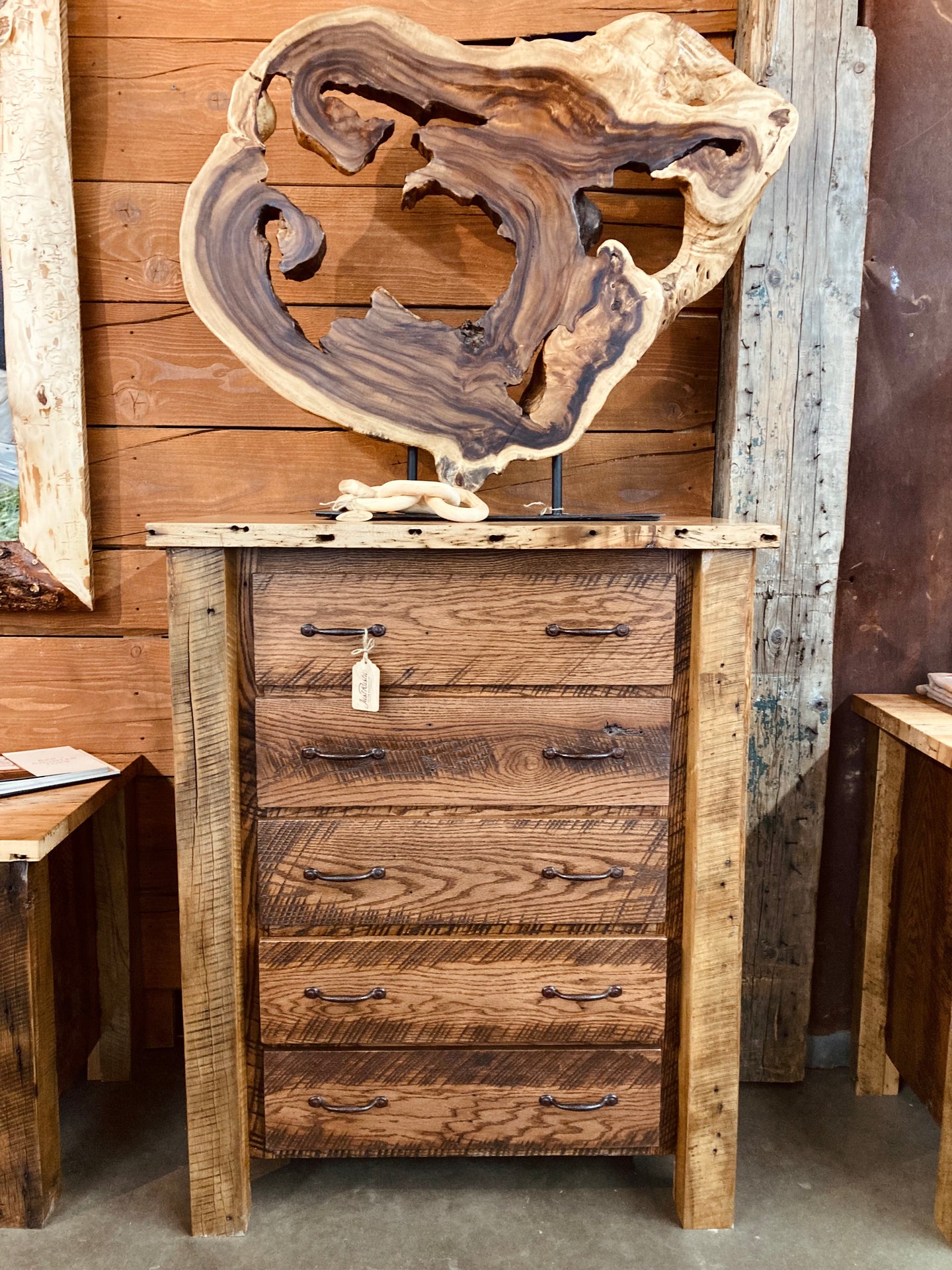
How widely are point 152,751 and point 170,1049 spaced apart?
0.66m

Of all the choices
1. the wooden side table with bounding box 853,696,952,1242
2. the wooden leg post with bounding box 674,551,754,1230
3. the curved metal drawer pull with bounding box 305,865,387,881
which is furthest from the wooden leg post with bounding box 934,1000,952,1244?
the curved metal drawer pull with bounding box 305,865,387,881

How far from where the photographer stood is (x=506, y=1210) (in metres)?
1.48

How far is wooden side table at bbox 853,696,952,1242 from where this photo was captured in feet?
4.99

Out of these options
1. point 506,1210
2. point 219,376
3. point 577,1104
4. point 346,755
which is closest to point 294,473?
point 219,376

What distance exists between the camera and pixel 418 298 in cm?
175

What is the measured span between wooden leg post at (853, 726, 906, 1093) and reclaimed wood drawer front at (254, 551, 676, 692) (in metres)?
0.71

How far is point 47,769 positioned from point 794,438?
1.54m

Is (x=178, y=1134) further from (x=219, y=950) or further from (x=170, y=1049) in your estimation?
(x=219, y=950)

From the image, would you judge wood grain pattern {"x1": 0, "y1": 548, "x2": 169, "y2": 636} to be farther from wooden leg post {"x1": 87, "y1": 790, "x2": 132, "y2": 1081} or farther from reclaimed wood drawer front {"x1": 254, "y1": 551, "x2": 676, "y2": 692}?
reclaimed wood drawer front {"x1": 254, "y1": 551, "x2": 676, "y2": 692}

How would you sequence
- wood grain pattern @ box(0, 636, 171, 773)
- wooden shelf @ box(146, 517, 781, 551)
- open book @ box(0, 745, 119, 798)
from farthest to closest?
wood grain pattern @ box(0, 636, 171, 773), open book @ box(0, 745, 119, 798), wooden shelf @ box(146, 517, 781, 551)

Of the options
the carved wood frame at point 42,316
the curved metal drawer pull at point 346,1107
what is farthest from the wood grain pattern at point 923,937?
the carved wood frame at point 42,316

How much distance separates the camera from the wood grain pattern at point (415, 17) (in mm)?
1669

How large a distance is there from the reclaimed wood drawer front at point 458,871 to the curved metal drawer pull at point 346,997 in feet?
0.32

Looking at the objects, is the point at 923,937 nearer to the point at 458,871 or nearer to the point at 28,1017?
the point at 458,871
